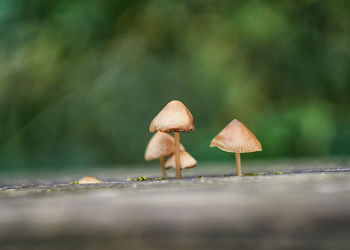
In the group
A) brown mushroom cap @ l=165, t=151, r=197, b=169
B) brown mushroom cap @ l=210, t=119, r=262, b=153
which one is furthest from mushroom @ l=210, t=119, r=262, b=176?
brown mushroom cap @ l=165, t=151, r=197, b=169

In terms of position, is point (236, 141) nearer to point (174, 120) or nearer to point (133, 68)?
point (174, 120)

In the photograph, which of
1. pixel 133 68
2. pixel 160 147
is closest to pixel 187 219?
pixel 160 147

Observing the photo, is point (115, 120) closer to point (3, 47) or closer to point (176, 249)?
point (3, 47)

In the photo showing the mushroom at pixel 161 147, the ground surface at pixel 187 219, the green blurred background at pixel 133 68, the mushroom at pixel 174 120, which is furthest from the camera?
the green blurred background at pixel 133 68

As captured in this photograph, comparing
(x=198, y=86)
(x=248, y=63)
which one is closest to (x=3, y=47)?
(x=198, y=86)

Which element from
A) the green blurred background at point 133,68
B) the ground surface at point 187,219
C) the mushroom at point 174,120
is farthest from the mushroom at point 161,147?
the green blurred background at point 133,68

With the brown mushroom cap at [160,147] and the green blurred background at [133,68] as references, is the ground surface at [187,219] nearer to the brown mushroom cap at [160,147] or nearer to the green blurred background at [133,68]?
the brown mushroom cap at [160,147]

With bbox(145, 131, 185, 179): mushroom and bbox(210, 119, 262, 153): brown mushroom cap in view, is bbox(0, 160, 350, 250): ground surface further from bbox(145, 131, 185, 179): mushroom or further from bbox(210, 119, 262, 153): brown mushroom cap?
bbox(145, 131, 185, 179): mushroom
